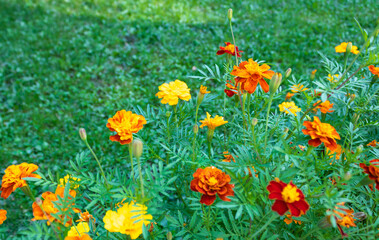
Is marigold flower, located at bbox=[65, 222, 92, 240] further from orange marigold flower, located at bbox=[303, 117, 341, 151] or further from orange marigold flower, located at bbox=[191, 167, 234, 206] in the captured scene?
orange marigold flower, located at bbox=[303, 117, 341, 151]

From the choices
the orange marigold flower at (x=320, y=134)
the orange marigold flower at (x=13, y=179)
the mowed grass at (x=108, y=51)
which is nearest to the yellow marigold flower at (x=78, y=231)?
the orange marigold flower at (x=13, y=179)

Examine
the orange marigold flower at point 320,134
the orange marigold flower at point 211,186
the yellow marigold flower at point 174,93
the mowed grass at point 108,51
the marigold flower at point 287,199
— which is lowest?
the mowed grass at point 108,51

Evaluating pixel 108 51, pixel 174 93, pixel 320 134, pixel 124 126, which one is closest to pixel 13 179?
pixel 124 126

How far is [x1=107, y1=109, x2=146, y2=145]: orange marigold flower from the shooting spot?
3.20 feet

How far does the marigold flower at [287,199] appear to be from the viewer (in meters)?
0.75

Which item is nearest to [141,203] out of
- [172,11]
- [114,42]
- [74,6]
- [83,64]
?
[83,64]

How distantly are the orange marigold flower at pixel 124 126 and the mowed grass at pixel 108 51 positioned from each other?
1.22 meters

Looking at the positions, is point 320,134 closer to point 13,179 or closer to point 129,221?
point 129,221

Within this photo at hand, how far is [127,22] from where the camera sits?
12.6ft

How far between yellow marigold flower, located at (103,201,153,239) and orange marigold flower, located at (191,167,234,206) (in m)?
0.17

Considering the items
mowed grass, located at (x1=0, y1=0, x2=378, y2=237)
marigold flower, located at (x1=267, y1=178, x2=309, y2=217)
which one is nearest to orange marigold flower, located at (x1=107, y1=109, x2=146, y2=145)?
marigold flower, located at (x1=267, y1=178, x2=309, y2=217)

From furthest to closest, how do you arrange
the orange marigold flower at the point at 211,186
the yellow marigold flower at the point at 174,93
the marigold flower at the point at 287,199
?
the yellow marigold flower at the point at 174,93 < the orange marigold flower at the point at 211,186 < the marigold flower at the point at 287,199

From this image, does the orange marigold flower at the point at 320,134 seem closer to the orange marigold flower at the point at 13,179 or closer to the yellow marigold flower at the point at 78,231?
the yellow marigold flower at the point at 78,231

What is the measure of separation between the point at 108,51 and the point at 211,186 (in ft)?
9.50
